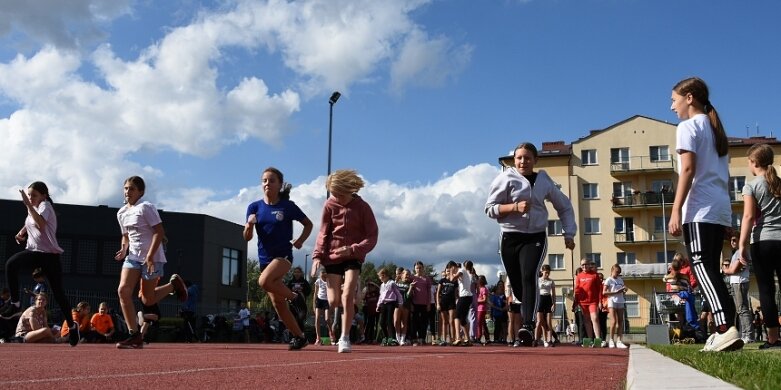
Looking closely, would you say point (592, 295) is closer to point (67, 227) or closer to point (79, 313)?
point (79, 313)

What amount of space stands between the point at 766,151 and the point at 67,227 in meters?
41.8

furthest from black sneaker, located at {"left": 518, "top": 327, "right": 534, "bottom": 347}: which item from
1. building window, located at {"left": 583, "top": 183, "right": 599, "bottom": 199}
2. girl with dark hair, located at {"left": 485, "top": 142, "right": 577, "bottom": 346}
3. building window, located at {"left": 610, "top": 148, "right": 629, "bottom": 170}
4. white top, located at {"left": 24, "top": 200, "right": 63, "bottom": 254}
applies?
building window, located at {"left": 583, "top": 183, "right": 599, "bottom": 199}

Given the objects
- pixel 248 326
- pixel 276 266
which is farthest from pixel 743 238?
pixel 248 326

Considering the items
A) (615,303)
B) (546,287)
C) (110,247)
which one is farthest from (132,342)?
(110,247)

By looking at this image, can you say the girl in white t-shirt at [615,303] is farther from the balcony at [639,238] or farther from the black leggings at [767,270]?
the balcony at [639,238]

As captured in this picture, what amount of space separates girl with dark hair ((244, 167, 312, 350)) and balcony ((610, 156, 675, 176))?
59.4 metres

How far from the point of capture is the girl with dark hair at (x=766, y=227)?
709 cm

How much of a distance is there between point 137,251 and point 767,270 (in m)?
6.61

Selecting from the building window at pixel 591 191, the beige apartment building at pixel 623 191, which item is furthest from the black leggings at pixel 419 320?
the building window at pixel 591 191

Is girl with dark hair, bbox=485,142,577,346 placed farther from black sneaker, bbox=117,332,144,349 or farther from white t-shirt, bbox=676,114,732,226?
black sneaker, bbox=117,332,144,349

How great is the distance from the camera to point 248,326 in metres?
24.3

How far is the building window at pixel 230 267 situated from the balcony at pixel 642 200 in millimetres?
31459

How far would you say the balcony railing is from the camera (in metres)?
62.8

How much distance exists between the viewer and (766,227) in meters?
7.17
